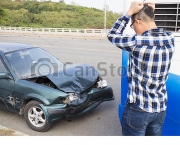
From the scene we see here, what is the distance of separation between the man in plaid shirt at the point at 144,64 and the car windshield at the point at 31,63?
105 inches

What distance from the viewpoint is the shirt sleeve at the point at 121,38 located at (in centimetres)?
197

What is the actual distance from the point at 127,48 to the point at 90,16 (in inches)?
2399

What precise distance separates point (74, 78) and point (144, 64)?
262 centimetres

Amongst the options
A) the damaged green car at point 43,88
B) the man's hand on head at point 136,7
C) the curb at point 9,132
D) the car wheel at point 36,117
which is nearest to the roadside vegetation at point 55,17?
the damaged green car at point 43,88

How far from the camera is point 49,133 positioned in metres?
4.11

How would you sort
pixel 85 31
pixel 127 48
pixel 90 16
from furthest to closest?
pixel 90 16, pixel 85 31, pixel 127 48

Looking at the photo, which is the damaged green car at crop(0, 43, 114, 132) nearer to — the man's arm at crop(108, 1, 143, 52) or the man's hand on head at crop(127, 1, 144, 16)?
the man's arm at crop(108, 1, 143, 52)

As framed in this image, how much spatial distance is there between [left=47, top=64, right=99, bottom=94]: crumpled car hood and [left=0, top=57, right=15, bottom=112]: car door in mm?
731

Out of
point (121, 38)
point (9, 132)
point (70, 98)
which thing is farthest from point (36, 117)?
point (121, 38)

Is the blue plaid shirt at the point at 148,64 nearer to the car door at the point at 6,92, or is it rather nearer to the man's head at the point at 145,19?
the man's head at the point at 145,19

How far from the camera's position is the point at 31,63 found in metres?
4.74

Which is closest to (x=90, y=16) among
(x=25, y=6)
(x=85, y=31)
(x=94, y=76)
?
(x=25, y=6)

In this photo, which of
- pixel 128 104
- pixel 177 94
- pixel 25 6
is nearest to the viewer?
pixel 128 104

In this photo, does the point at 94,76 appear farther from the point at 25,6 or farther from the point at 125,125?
the point at 25,6
